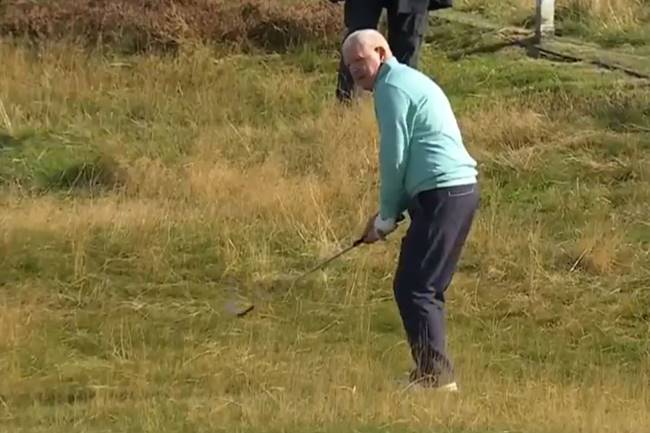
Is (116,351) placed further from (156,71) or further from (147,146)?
(156,71)

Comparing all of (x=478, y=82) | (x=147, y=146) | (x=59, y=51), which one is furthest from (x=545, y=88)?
(x=59, y=51)

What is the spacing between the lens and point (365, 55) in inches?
256

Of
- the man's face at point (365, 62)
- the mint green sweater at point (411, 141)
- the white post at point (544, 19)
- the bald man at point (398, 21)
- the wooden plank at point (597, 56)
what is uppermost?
the man's face at point (365, 62)

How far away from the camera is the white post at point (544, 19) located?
1402 cm

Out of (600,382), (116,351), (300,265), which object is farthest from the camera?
(300,265)

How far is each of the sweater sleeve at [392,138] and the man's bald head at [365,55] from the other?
0.35ft

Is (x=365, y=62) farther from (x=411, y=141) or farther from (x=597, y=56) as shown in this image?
(x=597, y=56)

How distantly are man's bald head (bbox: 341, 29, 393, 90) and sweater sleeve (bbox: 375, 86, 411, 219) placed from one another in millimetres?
106

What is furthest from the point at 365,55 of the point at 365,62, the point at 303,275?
the point at 303,275

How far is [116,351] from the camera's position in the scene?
773 centimetres

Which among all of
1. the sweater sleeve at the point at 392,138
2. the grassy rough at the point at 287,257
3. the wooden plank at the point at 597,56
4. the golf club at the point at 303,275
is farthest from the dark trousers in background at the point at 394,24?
the sweater sleeve at the point at 392,138

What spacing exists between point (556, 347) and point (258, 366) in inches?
65.2

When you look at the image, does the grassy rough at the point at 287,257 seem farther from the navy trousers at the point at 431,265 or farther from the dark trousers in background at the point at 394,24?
the dark trousers in background at the point at 394,24

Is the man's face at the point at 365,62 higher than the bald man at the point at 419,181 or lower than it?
higher
